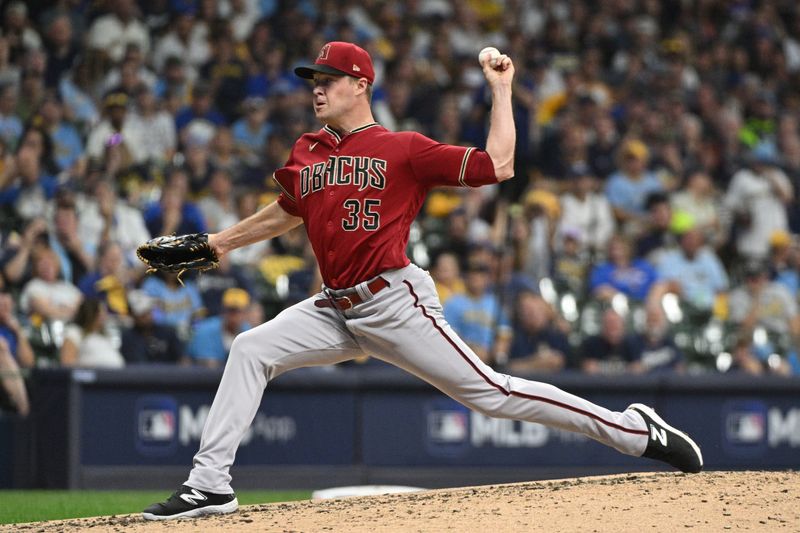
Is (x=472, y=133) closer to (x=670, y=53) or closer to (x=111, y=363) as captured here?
(x=670, y=53)

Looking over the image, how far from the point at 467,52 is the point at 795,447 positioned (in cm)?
612

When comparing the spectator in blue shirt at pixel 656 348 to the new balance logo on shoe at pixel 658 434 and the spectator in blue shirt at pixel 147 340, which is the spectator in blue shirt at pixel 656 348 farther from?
the new balance logo on shoe at pixel 658 434

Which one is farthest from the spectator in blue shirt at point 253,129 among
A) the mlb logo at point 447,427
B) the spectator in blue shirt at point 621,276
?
the mlb logo at point 447,427

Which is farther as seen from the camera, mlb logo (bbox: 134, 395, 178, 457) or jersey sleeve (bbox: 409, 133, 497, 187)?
mlb logo (bbox: 134, 395, 178, 457)

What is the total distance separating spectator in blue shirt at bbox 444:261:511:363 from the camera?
411 inches

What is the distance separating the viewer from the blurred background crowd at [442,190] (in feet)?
33.0

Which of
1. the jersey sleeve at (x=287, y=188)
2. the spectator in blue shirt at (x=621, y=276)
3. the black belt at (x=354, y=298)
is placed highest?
the spectator in blue shirt at (x=621, y=276)

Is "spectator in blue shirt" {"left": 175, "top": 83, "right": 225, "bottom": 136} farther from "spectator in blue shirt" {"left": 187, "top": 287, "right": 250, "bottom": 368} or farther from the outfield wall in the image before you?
the outfield wall

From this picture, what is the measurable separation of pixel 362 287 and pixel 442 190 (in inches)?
286

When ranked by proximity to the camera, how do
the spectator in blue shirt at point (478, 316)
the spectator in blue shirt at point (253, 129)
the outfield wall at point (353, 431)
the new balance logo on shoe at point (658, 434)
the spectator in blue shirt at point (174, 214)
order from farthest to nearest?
the spectator in blue shirt at point (253, 129) < the spectator in blue shirt at point (174, 214) < the spectator in blue shirt at point (478, 316) < the outfield wall at point (353, 431) < the new balance logo on shoe at point (658, 434)

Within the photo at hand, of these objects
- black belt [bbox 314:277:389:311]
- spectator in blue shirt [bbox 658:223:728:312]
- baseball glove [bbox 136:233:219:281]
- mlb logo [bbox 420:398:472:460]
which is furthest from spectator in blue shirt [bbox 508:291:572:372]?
black belt [bbox 314:277:389:311]

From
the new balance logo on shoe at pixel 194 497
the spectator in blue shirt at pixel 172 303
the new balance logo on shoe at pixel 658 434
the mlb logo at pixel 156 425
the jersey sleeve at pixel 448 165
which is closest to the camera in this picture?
the jersey sleeve at pixel 448 165

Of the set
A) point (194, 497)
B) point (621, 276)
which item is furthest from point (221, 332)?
point (194, 497)

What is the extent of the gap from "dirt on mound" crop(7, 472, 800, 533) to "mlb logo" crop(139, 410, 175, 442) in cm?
381
